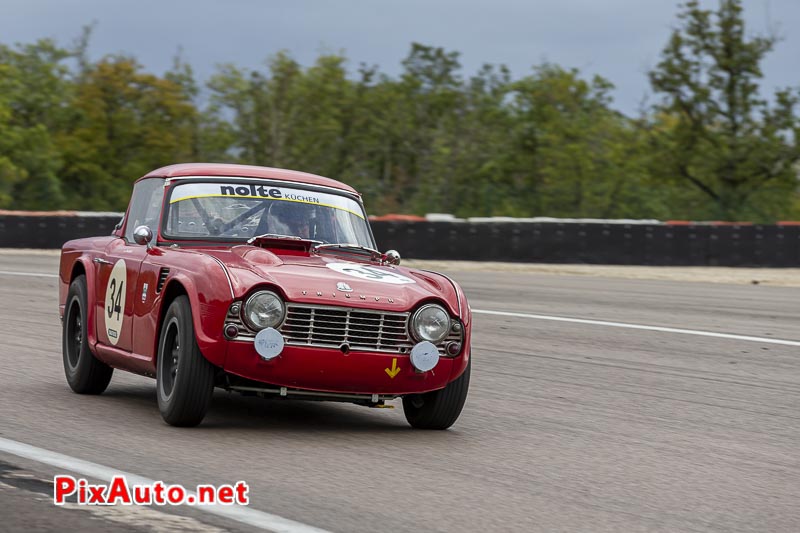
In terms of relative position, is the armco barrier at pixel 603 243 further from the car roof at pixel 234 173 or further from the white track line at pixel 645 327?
the car roof at pixel 234 173

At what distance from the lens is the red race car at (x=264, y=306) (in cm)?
611

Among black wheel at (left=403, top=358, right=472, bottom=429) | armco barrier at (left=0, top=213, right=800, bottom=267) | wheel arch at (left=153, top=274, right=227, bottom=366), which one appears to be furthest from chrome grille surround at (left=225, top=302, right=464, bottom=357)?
armco barrier at (left=0, top=213, right=800, bottom=267)

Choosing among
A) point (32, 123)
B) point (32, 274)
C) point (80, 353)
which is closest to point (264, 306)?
point (80, 353)

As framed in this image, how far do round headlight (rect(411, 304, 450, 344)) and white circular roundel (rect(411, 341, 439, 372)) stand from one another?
62 millimetres

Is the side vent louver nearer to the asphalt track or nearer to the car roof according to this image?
the asphalt track

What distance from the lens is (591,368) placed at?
10289 mm

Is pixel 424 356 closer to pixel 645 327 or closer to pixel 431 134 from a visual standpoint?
pixel 645 327

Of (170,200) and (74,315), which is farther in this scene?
(74,315)

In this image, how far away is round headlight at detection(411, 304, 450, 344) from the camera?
6363 mm

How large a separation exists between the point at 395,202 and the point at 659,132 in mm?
11591

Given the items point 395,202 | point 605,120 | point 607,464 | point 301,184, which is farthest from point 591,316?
point 605,120

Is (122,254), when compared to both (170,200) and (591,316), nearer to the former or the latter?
(170,200)

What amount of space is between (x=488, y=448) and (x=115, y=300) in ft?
8.20

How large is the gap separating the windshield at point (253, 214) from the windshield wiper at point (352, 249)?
16cm
